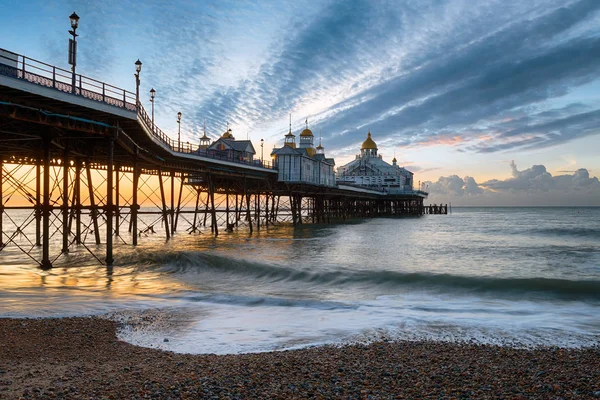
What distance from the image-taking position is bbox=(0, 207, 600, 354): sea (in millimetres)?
9781

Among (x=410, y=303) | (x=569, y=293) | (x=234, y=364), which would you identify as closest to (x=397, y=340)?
(x=234, y=364)

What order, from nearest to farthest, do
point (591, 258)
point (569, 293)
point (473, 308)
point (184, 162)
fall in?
1. point (473, 308)
2. point (569, 293)
3. point (591, 258)
4. point (184, 162)

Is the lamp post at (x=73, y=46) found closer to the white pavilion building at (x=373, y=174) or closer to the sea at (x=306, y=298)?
the sea at (x=306, y=298)

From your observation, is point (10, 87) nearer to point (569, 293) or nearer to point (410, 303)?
point (410, 303)

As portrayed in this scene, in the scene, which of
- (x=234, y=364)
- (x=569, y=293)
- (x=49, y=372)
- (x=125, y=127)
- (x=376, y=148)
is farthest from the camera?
(x=376, y=148)

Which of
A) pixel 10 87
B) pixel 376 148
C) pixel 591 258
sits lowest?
pixel 591 258

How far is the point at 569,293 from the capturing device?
1641 cm

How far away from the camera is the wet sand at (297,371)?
600 cm

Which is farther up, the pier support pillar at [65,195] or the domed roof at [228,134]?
the domed roof at [228,134]

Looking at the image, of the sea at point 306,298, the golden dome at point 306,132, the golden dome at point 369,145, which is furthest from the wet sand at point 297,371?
the golden dome at point 369,145

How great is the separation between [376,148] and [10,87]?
112 m

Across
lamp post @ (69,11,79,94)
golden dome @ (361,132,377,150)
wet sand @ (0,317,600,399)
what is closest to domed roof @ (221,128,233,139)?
lamp post @ (69,11,79,94)

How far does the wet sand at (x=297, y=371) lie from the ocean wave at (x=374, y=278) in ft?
30.7

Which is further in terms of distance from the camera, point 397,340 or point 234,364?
point 397,340
